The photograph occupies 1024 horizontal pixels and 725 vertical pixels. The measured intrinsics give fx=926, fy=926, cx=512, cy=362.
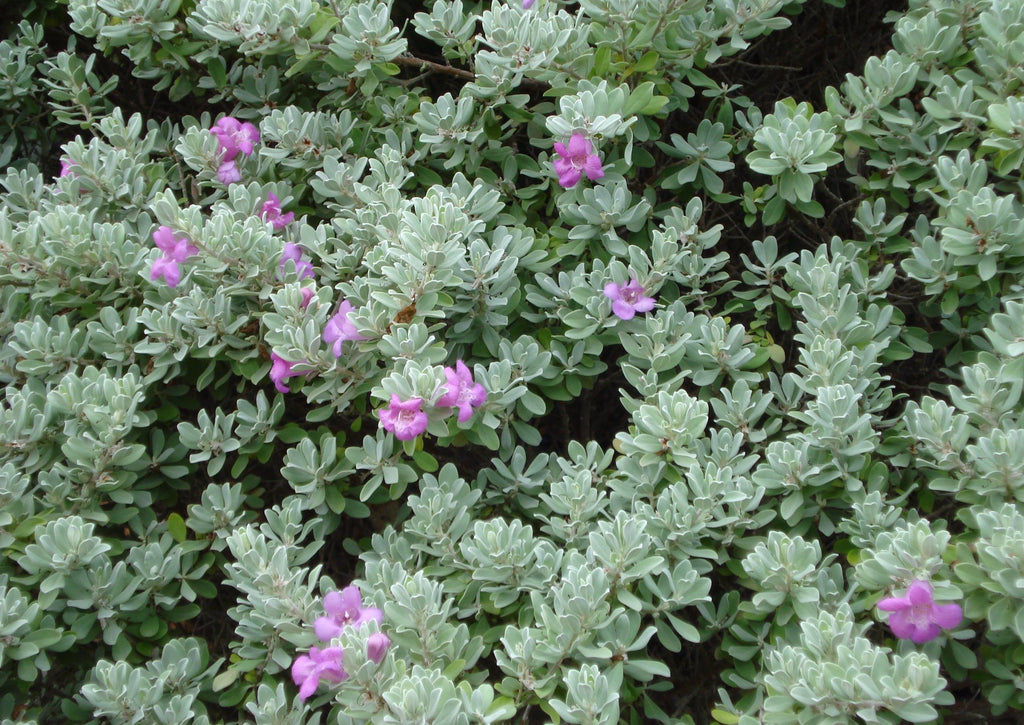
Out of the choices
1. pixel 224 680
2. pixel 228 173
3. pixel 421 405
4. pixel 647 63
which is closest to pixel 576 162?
pixel 647 63

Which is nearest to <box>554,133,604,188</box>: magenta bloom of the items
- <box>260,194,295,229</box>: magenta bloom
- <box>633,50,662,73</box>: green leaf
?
<box>633,50,662,73</box>: green leaf

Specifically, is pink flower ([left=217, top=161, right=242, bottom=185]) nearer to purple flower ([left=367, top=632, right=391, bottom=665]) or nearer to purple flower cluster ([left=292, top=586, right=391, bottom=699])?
purple flower cluster ([left=292, top=586, right=391, bottom=699])

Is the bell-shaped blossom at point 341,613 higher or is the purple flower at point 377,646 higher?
the purple flower at point 377,646

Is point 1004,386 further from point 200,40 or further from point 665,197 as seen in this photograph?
point 200,40

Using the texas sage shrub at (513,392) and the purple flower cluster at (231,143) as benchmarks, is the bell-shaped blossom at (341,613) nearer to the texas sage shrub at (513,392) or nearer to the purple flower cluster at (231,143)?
the texas sage shrub at (513,392)

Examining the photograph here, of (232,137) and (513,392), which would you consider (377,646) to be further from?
(232,137)

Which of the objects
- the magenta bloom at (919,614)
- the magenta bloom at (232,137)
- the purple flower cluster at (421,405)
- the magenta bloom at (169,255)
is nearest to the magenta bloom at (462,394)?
the purple flower cluster at (421,405)
